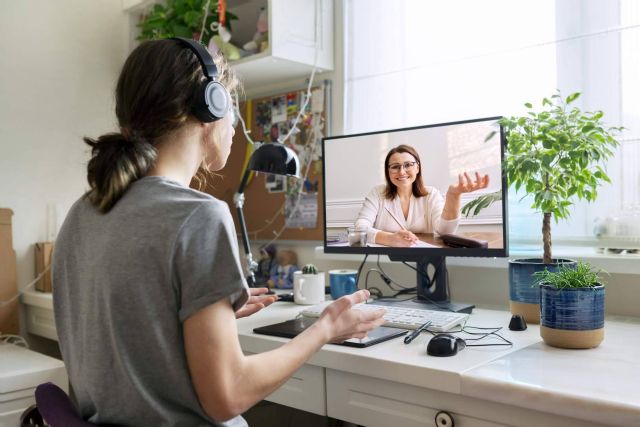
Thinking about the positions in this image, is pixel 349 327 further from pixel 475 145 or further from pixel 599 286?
pixel 475 145

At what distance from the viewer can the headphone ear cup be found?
0.86 m

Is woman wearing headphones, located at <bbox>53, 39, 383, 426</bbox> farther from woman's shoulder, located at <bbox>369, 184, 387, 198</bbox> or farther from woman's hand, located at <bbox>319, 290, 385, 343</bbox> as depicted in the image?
woman's shoulder, located at <bbox>369, 184, 387, 198</bbox>

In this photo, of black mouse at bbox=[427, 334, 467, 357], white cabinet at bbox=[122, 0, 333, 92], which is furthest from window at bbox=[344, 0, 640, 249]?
black mouse at bbox=[427, 334, 467, 357]

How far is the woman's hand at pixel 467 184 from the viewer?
1424 millimetres

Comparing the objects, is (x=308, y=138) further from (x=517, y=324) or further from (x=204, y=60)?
(x=204, y=60)

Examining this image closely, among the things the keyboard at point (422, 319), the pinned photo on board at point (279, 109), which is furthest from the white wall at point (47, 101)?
the keyboard at point (422, 319)

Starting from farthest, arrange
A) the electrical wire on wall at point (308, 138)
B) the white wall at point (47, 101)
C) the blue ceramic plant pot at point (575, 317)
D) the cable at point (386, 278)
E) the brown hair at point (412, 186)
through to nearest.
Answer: the white wall at point (47, 101) < the electrical wire on wall at point (308, 138) < the cable at point (386, 278) < the brown hair at point (412, 186) < the blue ceramic plant pot at point (575, 317)

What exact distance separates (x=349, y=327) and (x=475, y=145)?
0.66 m

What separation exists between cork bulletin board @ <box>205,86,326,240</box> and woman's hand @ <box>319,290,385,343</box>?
1.11 m

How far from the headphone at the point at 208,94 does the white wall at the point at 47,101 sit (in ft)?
5.54

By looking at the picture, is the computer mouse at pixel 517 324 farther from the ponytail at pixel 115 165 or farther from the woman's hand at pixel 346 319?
the ponytail at pixel 115 165

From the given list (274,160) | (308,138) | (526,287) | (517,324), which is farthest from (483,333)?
(308,138)

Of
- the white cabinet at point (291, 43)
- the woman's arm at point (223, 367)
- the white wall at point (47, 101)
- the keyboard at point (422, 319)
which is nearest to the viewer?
the woman's arm at point (223, 367)

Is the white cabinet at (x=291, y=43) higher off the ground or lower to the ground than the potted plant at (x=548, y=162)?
higher
